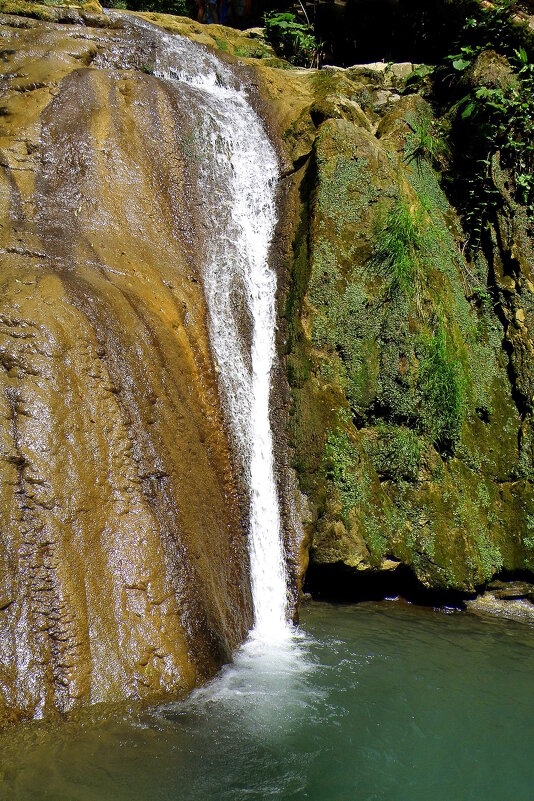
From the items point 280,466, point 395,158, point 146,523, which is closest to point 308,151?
point 395,158

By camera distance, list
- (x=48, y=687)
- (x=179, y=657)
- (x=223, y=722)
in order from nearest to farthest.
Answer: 1. (x=48, y=687)
2. (x=223, y=722)
3. (x=179, y=657)

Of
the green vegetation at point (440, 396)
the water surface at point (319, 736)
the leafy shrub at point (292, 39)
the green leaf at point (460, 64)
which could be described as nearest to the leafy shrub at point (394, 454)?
the green vegetation at point (440, 396)

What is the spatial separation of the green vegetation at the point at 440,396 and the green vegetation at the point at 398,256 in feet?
2.25

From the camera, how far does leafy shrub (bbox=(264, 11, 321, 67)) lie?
13180 millimetres

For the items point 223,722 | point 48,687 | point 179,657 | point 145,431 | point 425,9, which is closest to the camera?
point 48,687

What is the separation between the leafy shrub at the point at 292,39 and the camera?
13.2m

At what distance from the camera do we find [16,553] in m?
3.91

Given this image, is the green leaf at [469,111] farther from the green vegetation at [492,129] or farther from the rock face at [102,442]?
the rock face at [102,442]

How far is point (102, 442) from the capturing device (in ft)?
15.1

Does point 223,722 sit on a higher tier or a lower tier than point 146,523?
lower

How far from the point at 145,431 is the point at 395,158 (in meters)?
6.67

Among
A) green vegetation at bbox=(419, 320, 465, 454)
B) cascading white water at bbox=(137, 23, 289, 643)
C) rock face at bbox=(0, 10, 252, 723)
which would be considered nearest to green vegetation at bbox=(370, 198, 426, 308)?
green vegetation at bbox=(419, 320, 465, 454)

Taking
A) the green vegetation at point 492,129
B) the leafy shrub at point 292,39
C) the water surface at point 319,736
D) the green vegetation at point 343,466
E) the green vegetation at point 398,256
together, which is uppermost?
the leafy shrub at point 292,39

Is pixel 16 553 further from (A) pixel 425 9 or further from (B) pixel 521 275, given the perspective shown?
(A) pixel 425 9
